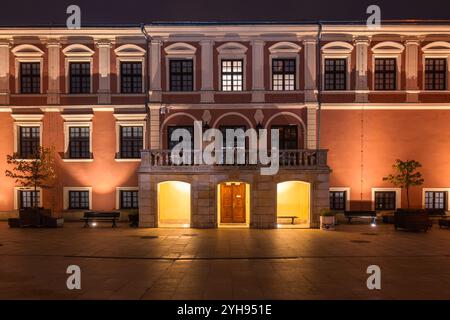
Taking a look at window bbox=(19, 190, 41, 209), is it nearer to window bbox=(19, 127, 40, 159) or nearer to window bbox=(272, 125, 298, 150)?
window bbox=(19, 127, 40, 159)

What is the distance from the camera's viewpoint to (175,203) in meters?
26.9

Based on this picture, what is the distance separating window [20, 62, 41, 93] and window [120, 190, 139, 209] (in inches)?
353

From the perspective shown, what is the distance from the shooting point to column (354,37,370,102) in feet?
86.6

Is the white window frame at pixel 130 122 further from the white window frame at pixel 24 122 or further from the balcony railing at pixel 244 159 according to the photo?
the white window frame at pixel 24 122

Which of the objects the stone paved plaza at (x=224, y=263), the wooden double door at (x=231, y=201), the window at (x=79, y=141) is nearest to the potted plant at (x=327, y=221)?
the stone paved plaza at (x=224, y=263)

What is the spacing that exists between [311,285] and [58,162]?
20776 mm

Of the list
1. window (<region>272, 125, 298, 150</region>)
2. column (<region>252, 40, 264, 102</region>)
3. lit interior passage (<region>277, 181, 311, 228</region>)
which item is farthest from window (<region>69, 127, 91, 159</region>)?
lit interior passage (<region>277, 181, 311, 228</region>)

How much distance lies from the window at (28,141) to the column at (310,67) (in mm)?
18030

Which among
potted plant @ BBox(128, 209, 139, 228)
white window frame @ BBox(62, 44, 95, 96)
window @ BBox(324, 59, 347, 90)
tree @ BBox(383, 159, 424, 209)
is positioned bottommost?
potted plant @ BBox(128, 209, 139, 228)

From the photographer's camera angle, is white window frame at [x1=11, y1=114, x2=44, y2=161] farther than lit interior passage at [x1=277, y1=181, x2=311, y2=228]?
Yes

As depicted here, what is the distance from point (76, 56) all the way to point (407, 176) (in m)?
22.5

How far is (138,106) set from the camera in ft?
88.4

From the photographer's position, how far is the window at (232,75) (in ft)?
87.4

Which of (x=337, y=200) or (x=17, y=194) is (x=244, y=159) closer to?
(x=337, y=200)
